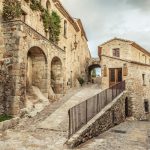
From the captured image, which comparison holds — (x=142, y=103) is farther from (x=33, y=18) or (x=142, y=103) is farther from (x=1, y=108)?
(x=1, y=108)

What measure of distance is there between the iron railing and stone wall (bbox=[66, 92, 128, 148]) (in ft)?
0.81

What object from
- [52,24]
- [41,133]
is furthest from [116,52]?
[41,133]

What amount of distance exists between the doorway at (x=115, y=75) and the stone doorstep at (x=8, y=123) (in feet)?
41.7

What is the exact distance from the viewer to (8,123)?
9953 millimetres

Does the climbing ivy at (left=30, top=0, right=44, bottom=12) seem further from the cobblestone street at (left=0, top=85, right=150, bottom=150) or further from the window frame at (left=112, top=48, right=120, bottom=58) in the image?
the window frame at (left=112, top=48, right=120, bottom=58)

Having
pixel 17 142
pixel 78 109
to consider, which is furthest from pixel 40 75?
pixel 17 142

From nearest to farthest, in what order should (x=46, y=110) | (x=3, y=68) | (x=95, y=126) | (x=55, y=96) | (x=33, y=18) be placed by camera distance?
(x=95, y=126) → (x=3, y=68) → (x=46, y=110) → (x=55, y=96) → (x=33, y=18)

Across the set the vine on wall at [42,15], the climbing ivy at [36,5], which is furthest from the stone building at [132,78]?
the climbing ivy at [36,5]

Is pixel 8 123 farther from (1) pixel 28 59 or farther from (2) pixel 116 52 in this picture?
(2) pixel 116 52

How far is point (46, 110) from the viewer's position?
502 inches

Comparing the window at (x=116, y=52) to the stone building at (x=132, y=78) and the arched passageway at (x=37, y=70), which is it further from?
the arched passageway at (x=37, y=70)

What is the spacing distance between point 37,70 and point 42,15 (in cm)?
611

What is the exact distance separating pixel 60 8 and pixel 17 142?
16940 millimetres

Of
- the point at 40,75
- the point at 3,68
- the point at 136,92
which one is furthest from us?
the point at 136,92
